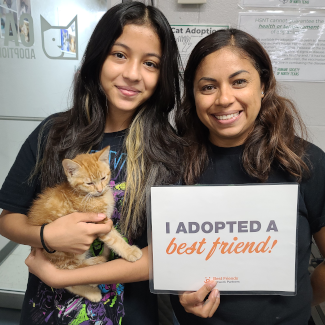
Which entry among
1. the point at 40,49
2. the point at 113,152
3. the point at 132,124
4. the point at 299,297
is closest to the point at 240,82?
the point at 132,124

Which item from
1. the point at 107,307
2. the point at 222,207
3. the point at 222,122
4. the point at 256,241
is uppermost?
the point at 222,122

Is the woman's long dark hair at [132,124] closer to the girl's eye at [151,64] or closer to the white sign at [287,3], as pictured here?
the girl's eye at [151,64]

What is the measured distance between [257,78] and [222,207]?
518 mm

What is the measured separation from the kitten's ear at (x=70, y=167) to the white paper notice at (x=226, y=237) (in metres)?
0.35

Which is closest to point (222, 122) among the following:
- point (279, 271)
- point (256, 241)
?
point (256, 241)

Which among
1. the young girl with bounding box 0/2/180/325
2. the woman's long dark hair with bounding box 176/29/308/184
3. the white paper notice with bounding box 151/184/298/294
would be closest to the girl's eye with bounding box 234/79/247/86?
the woman's long dark hair with bounding box 176/29/308/184

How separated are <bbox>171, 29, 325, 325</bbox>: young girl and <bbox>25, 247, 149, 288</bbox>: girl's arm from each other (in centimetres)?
20

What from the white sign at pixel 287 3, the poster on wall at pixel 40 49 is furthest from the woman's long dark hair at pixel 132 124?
the poster on wall at pixel 40 49

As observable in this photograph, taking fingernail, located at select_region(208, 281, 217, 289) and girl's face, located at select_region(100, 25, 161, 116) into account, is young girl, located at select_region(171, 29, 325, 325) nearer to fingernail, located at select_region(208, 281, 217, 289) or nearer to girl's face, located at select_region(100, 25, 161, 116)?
fingernail, located at select_region(208, 281, 217, 289)

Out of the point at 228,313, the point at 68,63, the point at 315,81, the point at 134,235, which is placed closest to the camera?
the point at 228,313

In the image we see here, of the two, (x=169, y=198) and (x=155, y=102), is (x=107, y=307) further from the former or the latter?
(x=155, y=102)

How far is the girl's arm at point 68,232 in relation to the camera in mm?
870

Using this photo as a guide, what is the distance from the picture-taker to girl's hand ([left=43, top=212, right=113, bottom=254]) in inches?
34.2

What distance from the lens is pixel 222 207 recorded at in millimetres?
771
